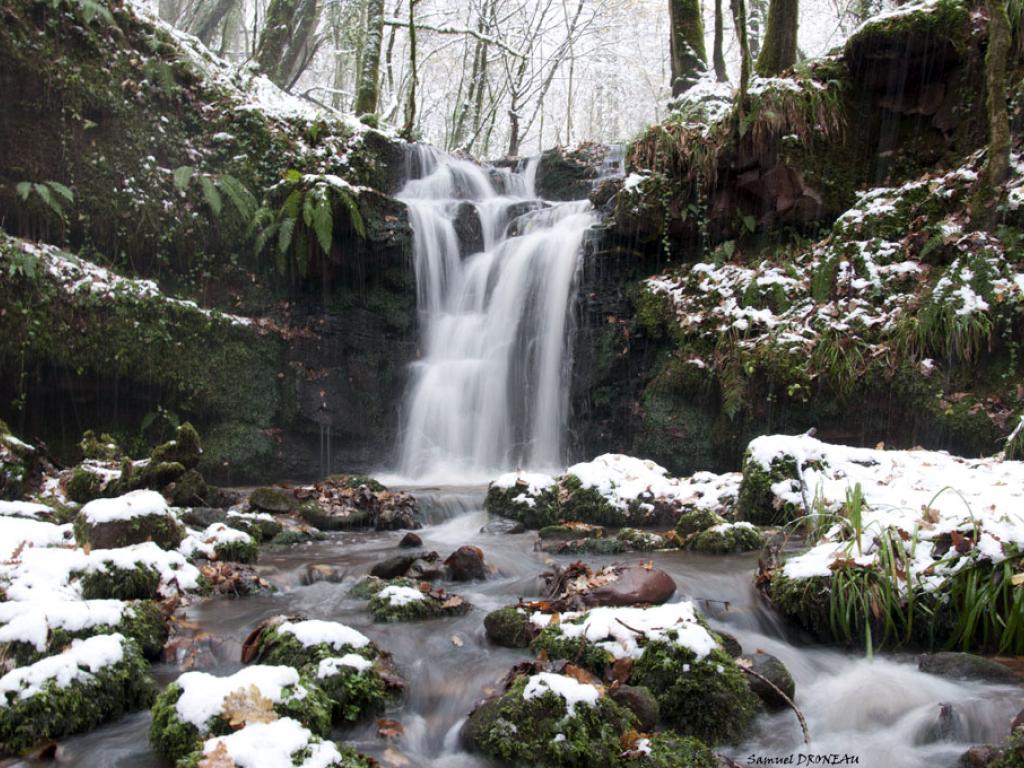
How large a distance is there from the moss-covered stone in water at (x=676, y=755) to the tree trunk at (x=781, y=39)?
35.6 feet

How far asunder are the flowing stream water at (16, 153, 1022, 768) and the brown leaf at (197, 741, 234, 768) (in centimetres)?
51

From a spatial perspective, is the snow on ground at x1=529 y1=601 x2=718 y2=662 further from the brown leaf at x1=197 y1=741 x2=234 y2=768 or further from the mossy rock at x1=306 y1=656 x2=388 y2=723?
the brown leaf at x1=197 y1=741 x2=234 y2=768

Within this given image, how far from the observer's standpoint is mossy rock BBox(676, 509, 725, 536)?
19.8 ft

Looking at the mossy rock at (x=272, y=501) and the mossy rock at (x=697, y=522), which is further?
the mossy rock at (x=272, y=501)

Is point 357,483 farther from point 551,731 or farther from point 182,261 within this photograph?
point 551,731

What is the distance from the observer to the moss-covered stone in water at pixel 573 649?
319cm

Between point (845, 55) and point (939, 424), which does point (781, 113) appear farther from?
point (939, 424)

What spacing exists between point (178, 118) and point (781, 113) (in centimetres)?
856

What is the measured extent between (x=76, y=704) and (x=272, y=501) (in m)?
4.36

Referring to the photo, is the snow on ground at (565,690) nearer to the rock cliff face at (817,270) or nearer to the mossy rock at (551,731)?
the mossy rock at (551,731)

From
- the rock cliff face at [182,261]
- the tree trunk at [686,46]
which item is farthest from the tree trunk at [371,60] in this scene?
the tree trunk at [686,46]

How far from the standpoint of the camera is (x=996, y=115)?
7.77 m

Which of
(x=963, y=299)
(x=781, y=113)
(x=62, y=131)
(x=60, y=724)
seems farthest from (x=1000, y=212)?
(x=62, y=131)

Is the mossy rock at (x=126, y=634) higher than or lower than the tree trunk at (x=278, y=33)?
lower
